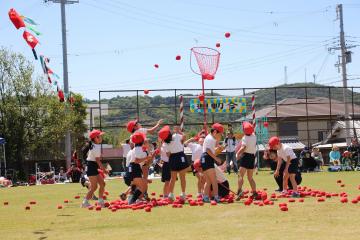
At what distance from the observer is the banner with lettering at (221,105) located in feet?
108

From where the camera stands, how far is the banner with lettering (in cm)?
3297

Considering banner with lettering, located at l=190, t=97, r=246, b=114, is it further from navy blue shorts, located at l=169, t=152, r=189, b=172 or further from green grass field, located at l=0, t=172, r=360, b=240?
green grass field, located at l=0, t=172, r=360, b=240

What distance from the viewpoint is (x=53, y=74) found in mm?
20781

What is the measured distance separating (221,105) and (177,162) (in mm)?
19576

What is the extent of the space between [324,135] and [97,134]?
56460 millimetres

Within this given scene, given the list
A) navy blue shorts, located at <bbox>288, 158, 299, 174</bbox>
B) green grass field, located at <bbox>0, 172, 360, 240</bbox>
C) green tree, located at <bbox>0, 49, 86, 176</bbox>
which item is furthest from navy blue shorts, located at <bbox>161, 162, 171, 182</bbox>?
green tree, located at <bbox>0, 49, 86, 176</bbox>

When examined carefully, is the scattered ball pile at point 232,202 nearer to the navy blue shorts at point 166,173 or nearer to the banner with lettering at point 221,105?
the navy blue shorts at point 166,173

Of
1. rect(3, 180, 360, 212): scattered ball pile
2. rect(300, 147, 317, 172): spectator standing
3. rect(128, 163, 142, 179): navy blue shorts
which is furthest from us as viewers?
rect(300, 147, 317, 172): spectator standing

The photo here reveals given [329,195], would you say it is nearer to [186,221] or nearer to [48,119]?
[186,221]

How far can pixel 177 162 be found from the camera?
13781 mm

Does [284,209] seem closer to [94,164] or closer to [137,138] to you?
[137,138]

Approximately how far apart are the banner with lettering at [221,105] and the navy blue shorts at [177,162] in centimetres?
1893

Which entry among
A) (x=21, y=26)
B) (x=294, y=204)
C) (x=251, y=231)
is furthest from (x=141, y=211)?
(x=21, y=26)

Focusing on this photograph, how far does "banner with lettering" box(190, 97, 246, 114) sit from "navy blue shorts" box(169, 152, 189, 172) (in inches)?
745
